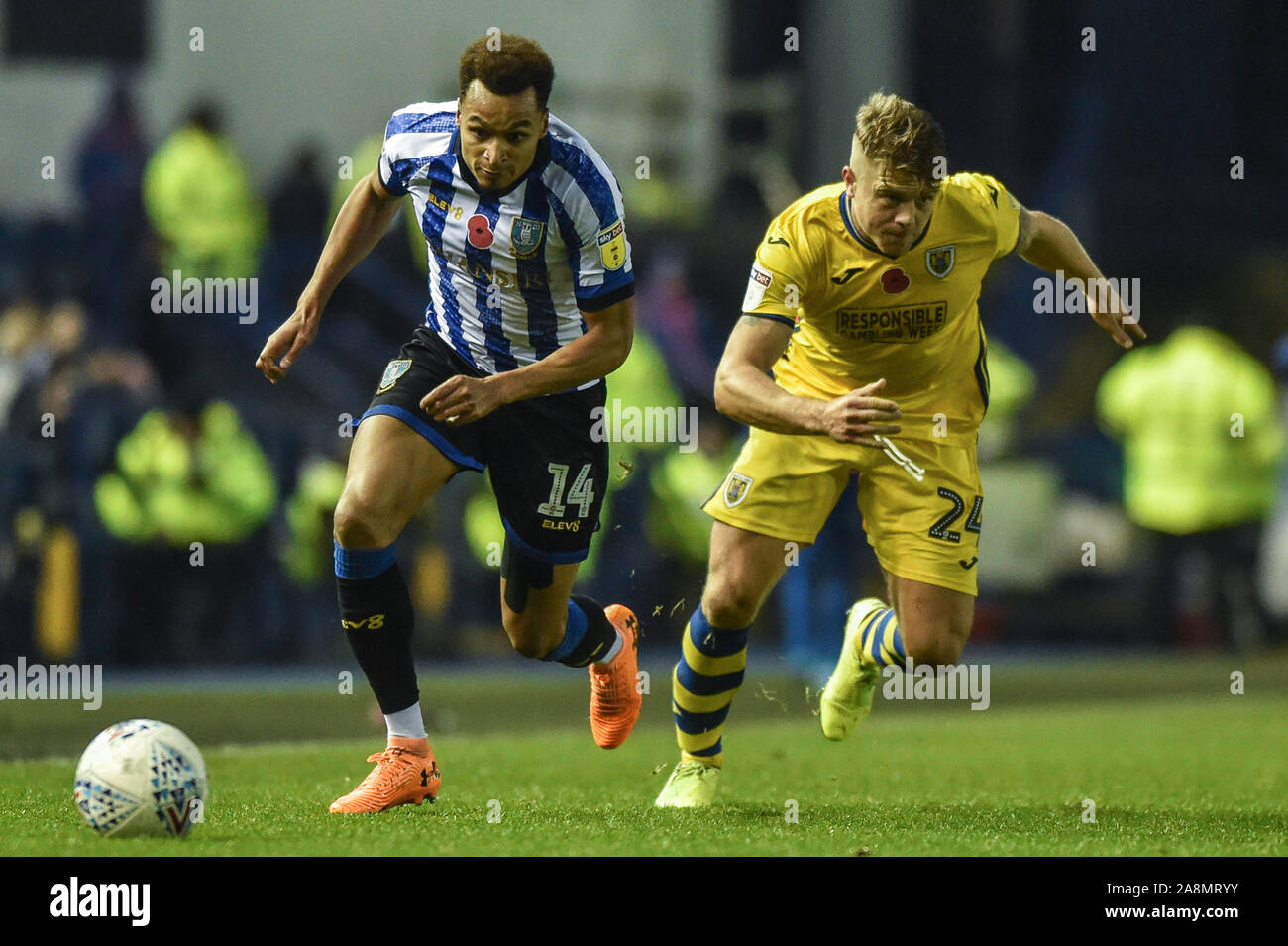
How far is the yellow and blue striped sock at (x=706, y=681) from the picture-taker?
24.2 ft

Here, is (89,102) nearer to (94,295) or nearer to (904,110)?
(94,295)

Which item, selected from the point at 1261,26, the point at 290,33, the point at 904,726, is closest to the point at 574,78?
the point at 290,33

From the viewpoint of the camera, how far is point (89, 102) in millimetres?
19188

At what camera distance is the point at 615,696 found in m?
8.16

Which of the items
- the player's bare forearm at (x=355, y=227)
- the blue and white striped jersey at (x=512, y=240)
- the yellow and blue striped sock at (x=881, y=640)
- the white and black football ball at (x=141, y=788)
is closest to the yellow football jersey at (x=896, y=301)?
the blue and white striped jersey at (x=512, y=240)

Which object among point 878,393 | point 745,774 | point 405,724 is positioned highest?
point 878,393

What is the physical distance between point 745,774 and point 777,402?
285 centimetres

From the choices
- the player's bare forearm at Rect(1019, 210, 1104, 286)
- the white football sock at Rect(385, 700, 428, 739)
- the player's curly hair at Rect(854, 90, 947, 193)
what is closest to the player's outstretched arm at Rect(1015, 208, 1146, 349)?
the player's bare forearm at Rect(1019, 210, 1104, 286)

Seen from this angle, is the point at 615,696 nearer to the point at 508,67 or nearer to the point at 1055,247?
the point at 1055,247

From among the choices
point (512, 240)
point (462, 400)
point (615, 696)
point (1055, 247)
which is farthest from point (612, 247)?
point (615, 696)

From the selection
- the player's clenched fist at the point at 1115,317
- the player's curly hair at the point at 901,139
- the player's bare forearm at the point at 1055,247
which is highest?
the player's curly hair at the point at 901,139

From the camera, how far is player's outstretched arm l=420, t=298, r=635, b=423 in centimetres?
661

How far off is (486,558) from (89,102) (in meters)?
6.79

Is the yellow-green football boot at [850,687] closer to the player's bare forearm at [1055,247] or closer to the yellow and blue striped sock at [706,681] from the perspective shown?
the yellow and blue striped sock at [706,681]
